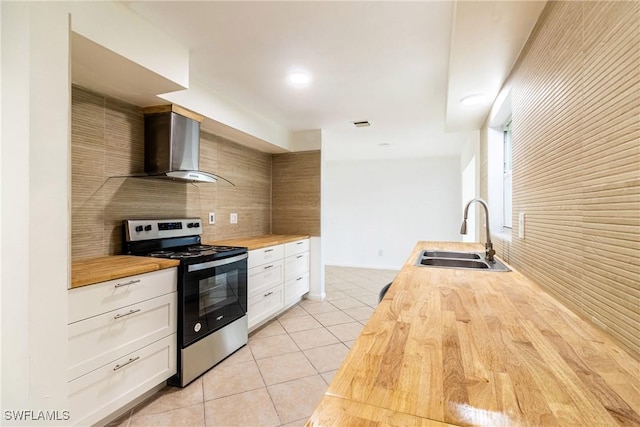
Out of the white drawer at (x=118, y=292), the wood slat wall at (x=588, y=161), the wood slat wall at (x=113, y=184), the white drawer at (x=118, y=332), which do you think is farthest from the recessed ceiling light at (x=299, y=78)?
the white drawer at (x=118, y=332)

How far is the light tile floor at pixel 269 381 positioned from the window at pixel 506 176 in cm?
173

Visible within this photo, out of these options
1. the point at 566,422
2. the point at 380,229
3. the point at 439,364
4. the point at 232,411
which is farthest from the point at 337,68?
the point at 380,229

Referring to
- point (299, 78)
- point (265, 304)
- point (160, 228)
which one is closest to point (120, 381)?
point (160, 228)

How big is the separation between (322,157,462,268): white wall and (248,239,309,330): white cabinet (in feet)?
7.52

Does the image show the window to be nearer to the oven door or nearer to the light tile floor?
the light tile floor

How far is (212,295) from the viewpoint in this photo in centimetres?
221

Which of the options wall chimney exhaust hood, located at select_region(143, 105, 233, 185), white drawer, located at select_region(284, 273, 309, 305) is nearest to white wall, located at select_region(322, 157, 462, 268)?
white drawer, located at select_region(284, 273, 309, 305)

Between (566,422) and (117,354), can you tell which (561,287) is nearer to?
(566,422)

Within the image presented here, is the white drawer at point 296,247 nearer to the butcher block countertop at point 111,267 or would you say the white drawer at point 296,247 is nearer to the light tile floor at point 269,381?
the light tile floor at point 269,381

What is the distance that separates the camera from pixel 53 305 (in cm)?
127

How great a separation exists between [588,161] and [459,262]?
51.0 inches

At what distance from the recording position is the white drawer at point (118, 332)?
1420 millimetres

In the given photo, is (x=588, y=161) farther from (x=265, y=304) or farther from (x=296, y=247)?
(x=296, y=247)

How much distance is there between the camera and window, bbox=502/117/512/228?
2.36m
